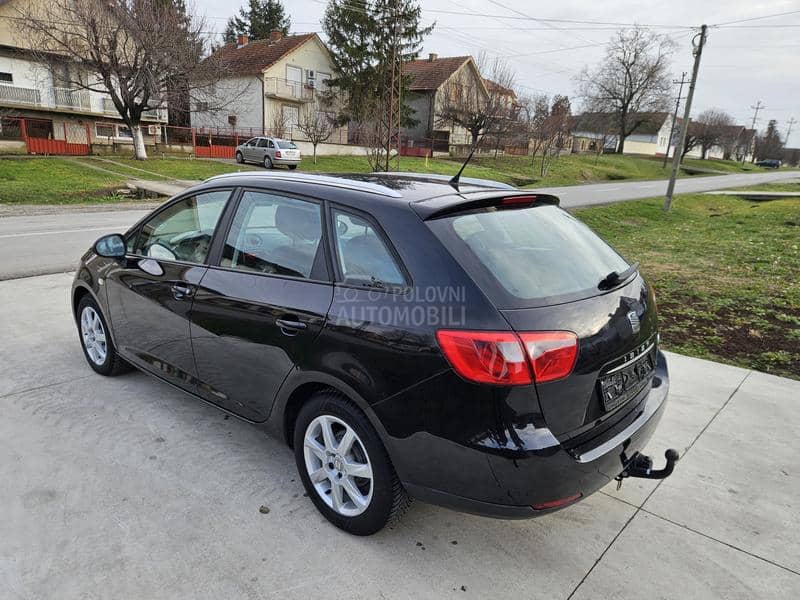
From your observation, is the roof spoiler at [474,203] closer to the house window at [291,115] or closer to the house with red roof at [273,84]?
the house with red roof at [273,84]

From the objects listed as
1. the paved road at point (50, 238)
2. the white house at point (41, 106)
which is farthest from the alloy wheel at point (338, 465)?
the white house at point (41, 106)

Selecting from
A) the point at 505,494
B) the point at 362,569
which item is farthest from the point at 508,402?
the point at 362,569

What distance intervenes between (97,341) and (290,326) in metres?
2.43

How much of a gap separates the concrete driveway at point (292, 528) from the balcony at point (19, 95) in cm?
3256

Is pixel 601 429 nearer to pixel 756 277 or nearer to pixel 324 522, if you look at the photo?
pixel 324 522

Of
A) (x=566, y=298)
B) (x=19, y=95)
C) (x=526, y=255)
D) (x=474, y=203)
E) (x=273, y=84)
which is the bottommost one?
(x=566, y=298)

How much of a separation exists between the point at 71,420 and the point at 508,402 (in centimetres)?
297

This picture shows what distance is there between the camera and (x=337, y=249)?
2.59 m

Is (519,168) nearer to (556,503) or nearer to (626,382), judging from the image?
(626,382)

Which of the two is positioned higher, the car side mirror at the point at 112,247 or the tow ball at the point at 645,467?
the car side mirror at the point at 112,247

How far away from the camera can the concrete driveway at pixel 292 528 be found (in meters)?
2.32

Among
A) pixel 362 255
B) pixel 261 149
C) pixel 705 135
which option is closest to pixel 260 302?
pixel 362 255

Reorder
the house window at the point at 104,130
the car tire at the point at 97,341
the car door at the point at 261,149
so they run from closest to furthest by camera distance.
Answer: the car tire at the point at 97,341 → the car door at the point at 261,149 → the house window at the point at 104,130

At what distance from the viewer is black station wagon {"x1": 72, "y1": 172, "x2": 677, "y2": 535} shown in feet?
6.87
